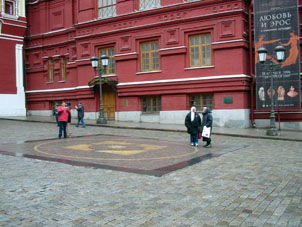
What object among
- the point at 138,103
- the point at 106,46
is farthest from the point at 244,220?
the point at 106,46

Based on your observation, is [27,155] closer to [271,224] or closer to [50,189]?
[50,189]

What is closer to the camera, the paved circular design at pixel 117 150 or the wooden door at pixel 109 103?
the paved circular design at pixel 117 150

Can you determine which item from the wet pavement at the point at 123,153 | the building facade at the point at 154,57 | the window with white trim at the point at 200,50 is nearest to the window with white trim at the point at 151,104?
the building facade at the point at 154,57

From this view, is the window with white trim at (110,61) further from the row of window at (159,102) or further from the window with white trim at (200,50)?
the window with white trim at (200,50)

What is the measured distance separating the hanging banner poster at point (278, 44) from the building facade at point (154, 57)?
765 millimetres

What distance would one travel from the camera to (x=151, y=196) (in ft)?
20.0

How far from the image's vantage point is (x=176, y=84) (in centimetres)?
2242

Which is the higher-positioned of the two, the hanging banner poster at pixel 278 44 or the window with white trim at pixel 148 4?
the window with white trim at pixel 148 4

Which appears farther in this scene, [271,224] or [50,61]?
[50,61]

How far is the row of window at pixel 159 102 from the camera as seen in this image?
21.9 meters

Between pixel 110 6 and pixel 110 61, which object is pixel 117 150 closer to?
pixel 110 61

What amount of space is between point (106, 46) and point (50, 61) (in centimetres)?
765

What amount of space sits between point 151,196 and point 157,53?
18.4 m

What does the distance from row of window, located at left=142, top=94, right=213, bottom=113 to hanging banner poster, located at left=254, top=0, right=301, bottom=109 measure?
3.19 metres
